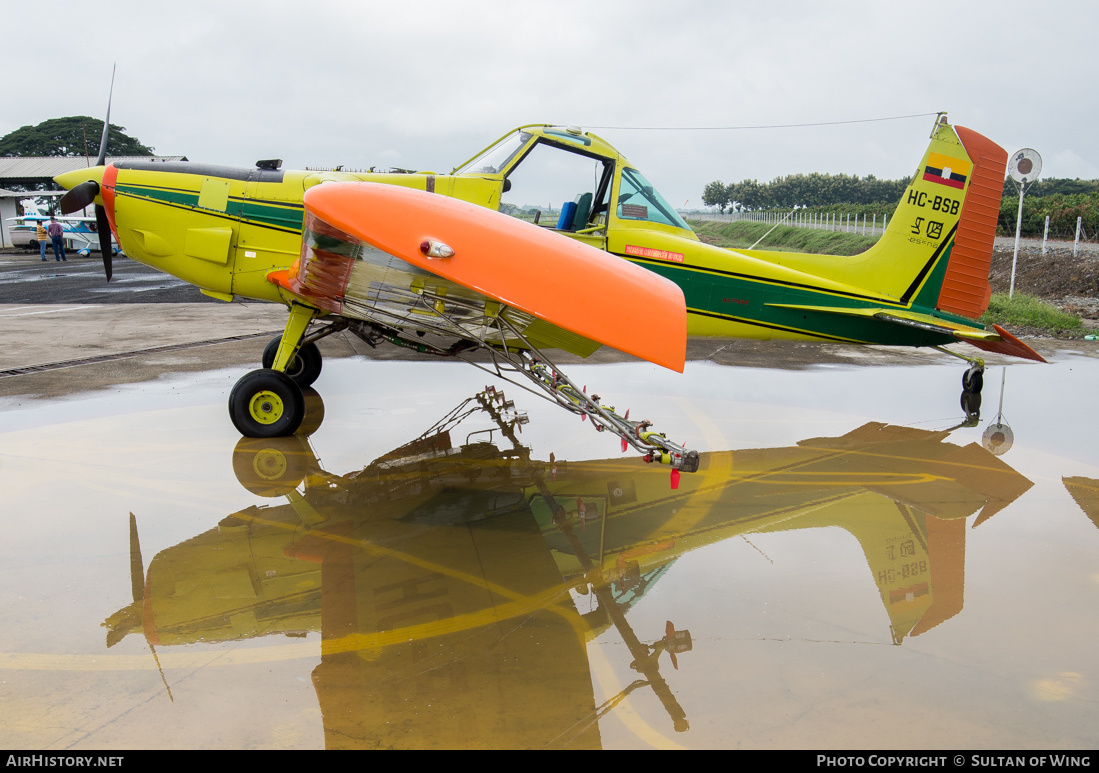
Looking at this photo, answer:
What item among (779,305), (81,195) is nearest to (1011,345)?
(779,305)

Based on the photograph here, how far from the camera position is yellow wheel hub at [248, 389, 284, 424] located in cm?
675

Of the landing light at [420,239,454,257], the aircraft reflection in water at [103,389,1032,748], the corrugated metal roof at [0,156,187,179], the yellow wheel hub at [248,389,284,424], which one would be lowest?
the aircraft reflection in water at [103,389,1032,748]

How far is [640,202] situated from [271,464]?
14.9 feet

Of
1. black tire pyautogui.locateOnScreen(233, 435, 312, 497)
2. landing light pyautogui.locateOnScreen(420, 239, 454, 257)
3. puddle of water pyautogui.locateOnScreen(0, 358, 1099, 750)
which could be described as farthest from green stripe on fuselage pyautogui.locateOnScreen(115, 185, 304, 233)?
landing light pyautogui.locateOnScreen(420, 239, 454, 257)

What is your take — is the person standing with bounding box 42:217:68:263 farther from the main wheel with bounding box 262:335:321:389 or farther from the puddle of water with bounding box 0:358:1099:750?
the main wheel with bounding box 262:335:321:389

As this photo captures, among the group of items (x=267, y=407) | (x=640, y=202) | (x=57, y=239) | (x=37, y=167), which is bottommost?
(x=267, y=407)

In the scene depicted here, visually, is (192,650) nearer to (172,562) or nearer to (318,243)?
(172,562)

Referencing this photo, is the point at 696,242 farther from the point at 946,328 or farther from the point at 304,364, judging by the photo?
the point at 304,364

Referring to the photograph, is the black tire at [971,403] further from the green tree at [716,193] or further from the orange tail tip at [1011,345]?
the green tree at [716,193]

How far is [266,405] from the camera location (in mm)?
6785

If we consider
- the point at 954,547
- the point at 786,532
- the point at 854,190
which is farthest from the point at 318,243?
the point at 854,190

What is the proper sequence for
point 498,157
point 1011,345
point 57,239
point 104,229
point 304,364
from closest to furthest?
point 498,157 < point 104,229 < point 1011,345 < point 304,364 < point 57,239

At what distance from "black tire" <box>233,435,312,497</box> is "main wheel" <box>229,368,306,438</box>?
0.35 ft
